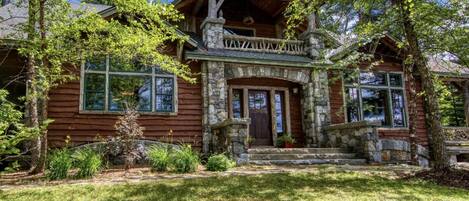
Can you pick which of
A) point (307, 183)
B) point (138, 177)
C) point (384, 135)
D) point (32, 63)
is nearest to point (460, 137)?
point (384, 135)

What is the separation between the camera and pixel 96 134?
380 inches

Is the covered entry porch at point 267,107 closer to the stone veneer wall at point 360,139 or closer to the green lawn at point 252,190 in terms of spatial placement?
the stone veneer wall at point 360,139

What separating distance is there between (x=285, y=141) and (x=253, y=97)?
1.80 metres

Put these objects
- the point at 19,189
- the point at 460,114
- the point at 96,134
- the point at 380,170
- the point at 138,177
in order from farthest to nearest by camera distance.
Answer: the point at 460,114, the point at 96,134, the point at 380,170, the point at 138,177, the point at 19,189

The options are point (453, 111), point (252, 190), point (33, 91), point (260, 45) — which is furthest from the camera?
point (453, 111)

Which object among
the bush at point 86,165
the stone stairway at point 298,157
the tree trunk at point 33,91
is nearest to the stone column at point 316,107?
the stone stairway at point 298,157

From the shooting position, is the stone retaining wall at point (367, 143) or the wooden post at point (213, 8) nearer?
the stone retaining wall at point (367, 143)

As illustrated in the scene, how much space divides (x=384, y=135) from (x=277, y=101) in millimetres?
3838

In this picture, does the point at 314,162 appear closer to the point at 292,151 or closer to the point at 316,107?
the point at 292,151

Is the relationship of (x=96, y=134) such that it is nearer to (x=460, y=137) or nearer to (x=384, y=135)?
(x=384, y=135)

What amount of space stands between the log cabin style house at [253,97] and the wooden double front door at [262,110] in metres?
0.03

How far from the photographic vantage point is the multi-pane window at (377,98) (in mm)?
12844

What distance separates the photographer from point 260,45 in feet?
39.3

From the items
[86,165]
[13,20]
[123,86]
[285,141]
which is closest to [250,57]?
[285,141]
